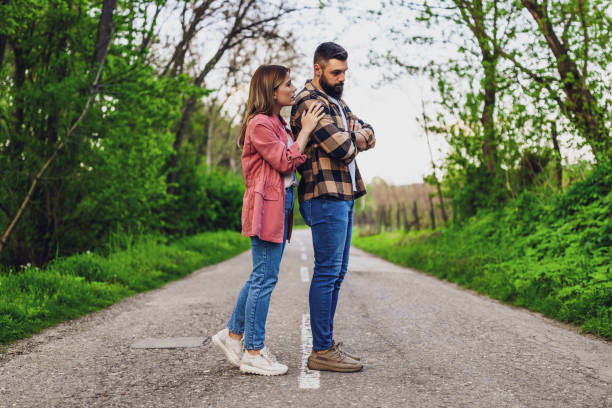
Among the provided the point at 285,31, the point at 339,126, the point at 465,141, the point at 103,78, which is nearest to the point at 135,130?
the point at 103,78

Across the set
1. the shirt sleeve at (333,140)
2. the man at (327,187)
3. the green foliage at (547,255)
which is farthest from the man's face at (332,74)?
the green foliage at (547,255)

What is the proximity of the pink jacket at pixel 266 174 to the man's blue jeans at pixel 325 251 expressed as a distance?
0.24 metres

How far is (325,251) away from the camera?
3.49 meters

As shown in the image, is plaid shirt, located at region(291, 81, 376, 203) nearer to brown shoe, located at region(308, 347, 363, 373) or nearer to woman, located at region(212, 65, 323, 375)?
woman, located at region(212, 65, 323, 375)

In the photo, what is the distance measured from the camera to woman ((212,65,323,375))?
332 cm

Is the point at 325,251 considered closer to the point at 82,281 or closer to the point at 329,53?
the point at 329,53

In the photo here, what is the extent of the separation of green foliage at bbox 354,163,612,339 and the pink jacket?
3489 millimetres

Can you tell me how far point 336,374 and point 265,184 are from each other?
4.59 ft

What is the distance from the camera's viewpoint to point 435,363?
12.1 feet

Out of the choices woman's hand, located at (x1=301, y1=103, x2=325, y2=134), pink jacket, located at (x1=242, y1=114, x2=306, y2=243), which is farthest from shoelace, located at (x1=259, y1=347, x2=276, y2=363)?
woman's hand, located at (x1=301, y1=103, x2=325, y2=134)

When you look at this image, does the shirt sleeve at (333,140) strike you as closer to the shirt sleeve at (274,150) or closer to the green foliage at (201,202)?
the shirt sleeve at (274,150)

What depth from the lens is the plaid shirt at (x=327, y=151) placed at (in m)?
3.39

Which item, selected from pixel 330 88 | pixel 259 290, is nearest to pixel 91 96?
pixel 330 88

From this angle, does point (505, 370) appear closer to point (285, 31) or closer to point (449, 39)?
point (449, 39)
